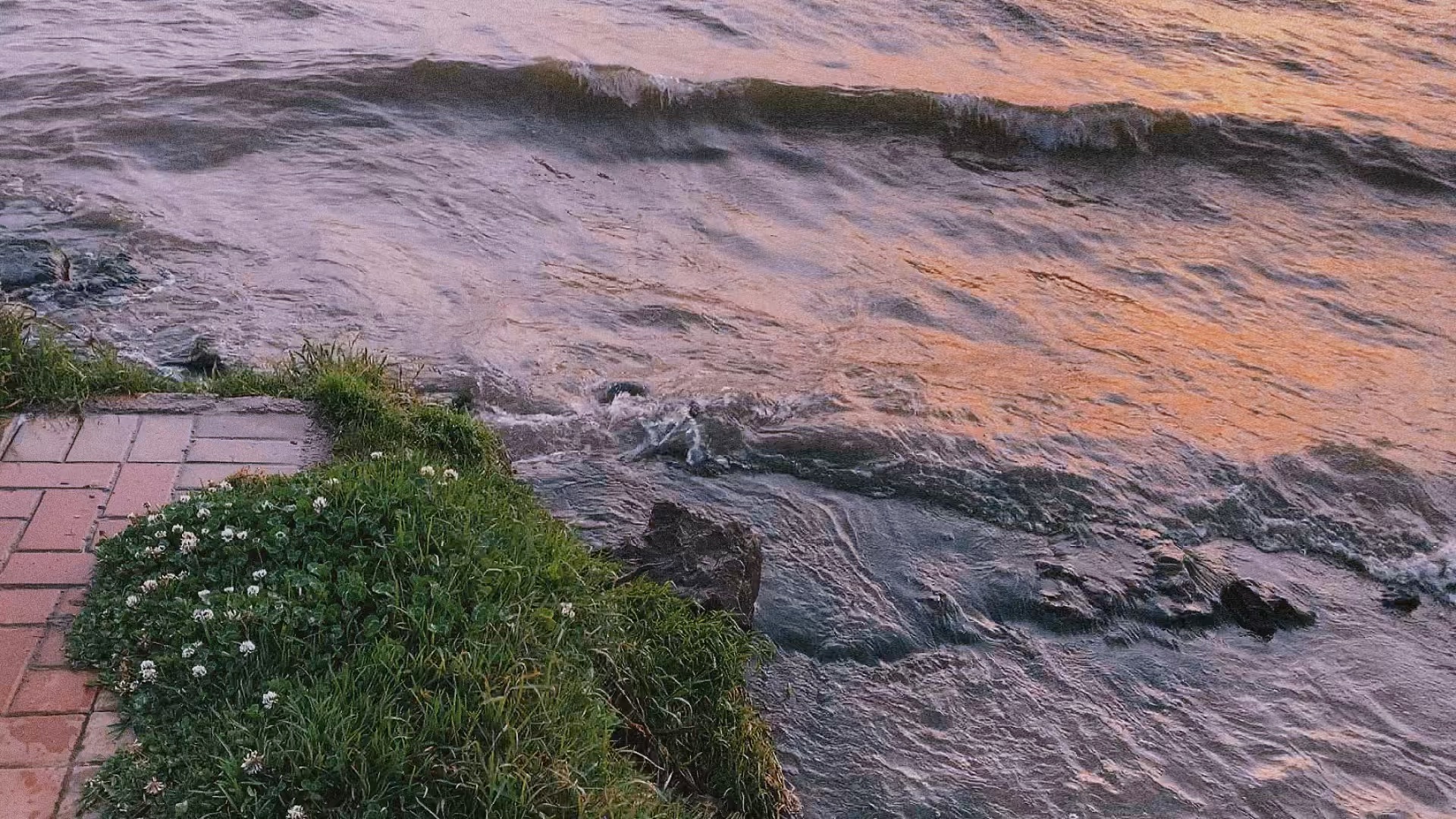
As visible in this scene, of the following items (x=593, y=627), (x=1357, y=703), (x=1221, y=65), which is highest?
(x=1221, y=65)

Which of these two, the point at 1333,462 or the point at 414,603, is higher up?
the point at 414,603

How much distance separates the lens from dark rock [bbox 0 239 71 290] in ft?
22.5

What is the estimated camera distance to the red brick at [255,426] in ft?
15.4

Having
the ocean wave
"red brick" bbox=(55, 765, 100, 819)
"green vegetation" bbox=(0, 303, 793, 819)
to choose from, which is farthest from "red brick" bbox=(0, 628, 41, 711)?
the ocean wave

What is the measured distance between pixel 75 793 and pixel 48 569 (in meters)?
1.01

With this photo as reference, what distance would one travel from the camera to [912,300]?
27.1 feet

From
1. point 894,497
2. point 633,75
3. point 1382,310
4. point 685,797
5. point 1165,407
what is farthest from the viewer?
point 633,75

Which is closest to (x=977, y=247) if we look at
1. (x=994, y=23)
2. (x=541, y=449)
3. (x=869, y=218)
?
(x=869, y=218)

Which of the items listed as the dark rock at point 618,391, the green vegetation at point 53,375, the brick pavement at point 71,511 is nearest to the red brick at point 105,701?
the brick pavement at point 71,511

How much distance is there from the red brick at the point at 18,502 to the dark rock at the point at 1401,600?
570 centimetres

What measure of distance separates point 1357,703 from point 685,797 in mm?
3017

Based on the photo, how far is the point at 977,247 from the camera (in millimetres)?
9336

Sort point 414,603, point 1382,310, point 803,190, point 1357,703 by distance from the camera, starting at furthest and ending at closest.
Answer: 1. point 803,190
2. point 1382,310
3. point 1357,703
4. point 414,603

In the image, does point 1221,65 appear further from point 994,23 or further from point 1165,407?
point 1165,407
